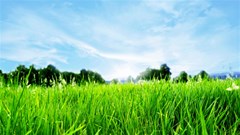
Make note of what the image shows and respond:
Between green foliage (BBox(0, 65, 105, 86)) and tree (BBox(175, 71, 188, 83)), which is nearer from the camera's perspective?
green foliage (BBox(0, 65, 105, 86))

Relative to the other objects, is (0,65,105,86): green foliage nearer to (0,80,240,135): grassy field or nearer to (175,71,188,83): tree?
(0,80,240,135): grassy field

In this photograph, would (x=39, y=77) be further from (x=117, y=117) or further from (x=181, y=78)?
(x=117, y=117)

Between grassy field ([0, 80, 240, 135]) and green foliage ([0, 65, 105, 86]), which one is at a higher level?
green foliage ([0, 65, 105, 86])

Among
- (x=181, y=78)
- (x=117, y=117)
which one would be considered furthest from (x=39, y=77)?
(x=117, y=117)

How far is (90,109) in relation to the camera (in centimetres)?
299

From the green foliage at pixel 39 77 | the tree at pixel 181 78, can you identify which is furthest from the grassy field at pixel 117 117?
the tree at pixel 181 78

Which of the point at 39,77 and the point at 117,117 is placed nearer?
the point at 117,117

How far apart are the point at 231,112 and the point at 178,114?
669 mm

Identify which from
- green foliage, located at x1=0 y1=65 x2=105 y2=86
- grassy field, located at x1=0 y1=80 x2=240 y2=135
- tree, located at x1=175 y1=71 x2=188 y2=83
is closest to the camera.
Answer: grassy field, located at x1=0 y1=80 x2=240 y2=135

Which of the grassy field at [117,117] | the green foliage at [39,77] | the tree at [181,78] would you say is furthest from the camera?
the tree at [181,78]

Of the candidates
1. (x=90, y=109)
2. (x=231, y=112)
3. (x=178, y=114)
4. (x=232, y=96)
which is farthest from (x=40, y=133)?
(x=232, y=96)

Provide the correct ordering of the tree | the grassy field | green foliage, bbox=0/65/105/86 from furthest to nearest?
1. the tree
2. green foliage, bbox=0/65/105/86
3. the grassy field

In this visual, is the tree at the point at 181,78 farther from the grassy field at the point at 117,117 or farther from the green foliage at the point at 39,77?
the grassy field at the point at 117,117

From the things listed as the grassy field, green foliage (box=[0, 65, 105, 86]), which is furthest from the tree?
the grassy field
